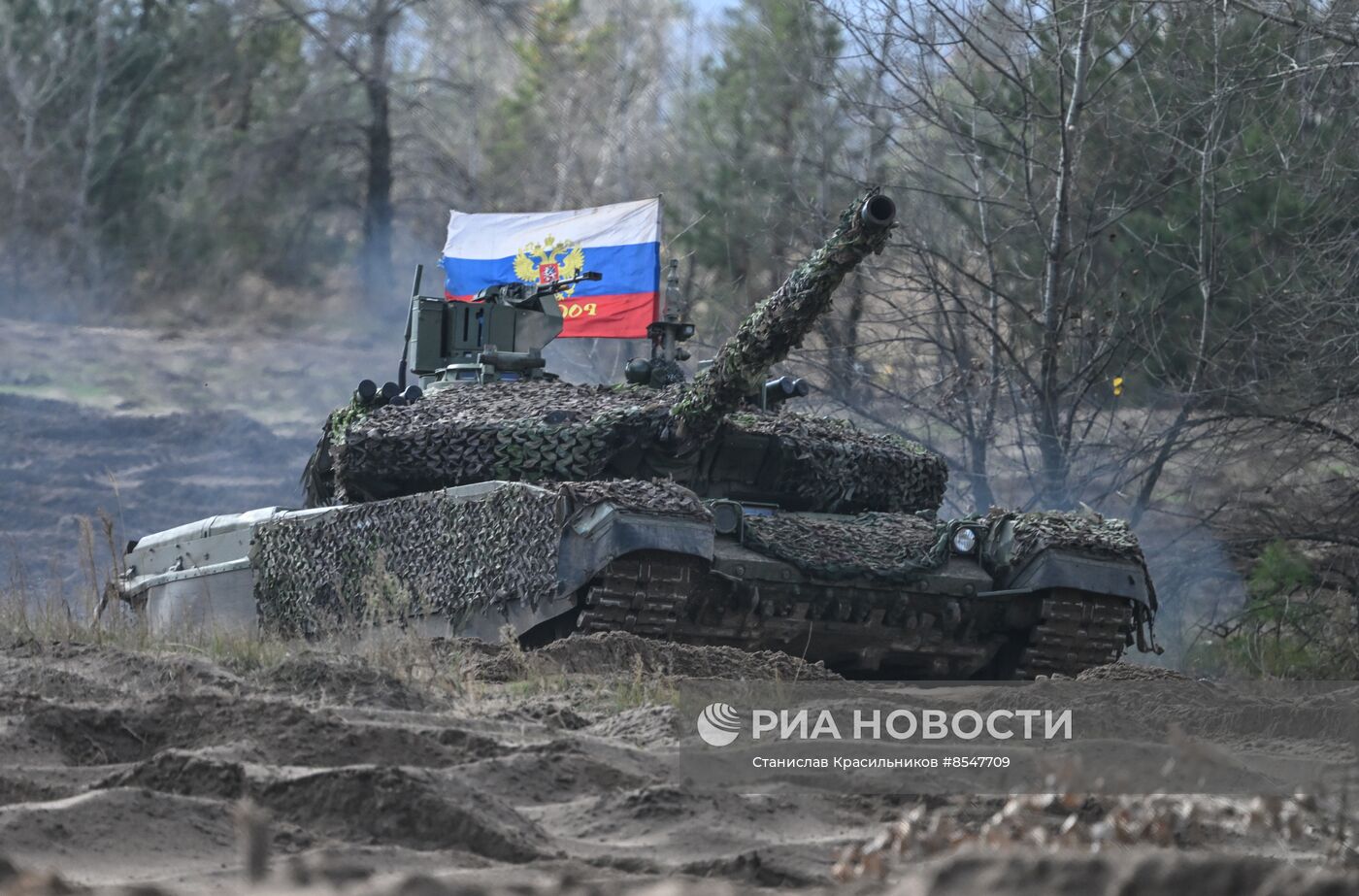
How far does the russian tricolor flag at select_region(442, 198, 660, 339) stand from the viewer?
15359mm

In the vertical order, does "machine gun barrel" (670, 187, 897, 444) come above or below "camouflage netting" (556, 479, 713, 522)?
above

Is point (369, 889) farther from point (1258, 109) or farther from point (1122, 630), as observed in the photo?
point (1258, 109)

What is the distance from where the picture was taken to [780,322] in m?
9.27

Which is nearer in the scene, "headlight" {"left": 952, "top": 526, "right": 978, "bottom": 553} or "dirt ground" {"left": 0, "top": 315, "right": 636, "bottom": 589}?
"headlight" {"left": 952, "top": 526, "right": 978, "bottom": 553}

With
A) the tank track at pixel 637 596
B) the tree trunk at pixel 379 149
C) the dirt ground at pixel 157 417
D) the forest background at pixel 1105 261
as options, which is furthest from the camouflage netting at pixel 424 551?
the tree trunk at pixel 379 149

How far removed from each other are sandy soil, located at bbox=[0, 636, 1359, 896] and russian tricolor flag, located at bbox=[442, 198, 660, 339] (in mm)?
7760

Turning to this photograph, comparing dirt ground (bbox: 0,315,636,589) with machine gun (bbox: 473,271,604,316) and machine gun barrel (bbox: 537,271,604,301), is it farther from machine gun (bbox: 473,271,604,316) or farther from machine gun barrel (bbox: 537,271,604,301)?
machine gun barrel (bbox: 537,271,604,301)

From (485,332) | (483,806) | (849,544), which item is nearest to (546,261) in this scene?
(485,332)

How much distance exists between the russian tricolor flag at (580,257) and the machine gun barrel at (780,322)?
4387mm

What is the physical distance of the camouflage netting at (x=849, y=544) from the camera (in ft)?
31.7

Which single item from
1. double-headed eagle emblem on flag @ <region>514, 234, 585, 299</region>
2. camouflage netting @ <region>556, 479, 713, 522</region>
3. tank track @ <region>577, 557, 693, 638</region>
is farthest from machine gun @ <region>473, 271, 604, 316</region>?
double-headed eagle emblem on flag @ <region>514, 234, 585, 299</region>

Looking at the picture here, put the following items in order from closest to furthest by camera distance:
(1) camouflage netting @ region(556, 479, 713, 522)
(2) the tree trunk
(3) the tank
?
(1) camouflage netting @ region(556, 479, 713, 522) → (3) the tank → (2) the tree trunk

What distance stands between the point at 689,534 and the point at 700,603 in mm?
630

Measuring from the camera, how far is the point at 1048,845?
12.0 ft
